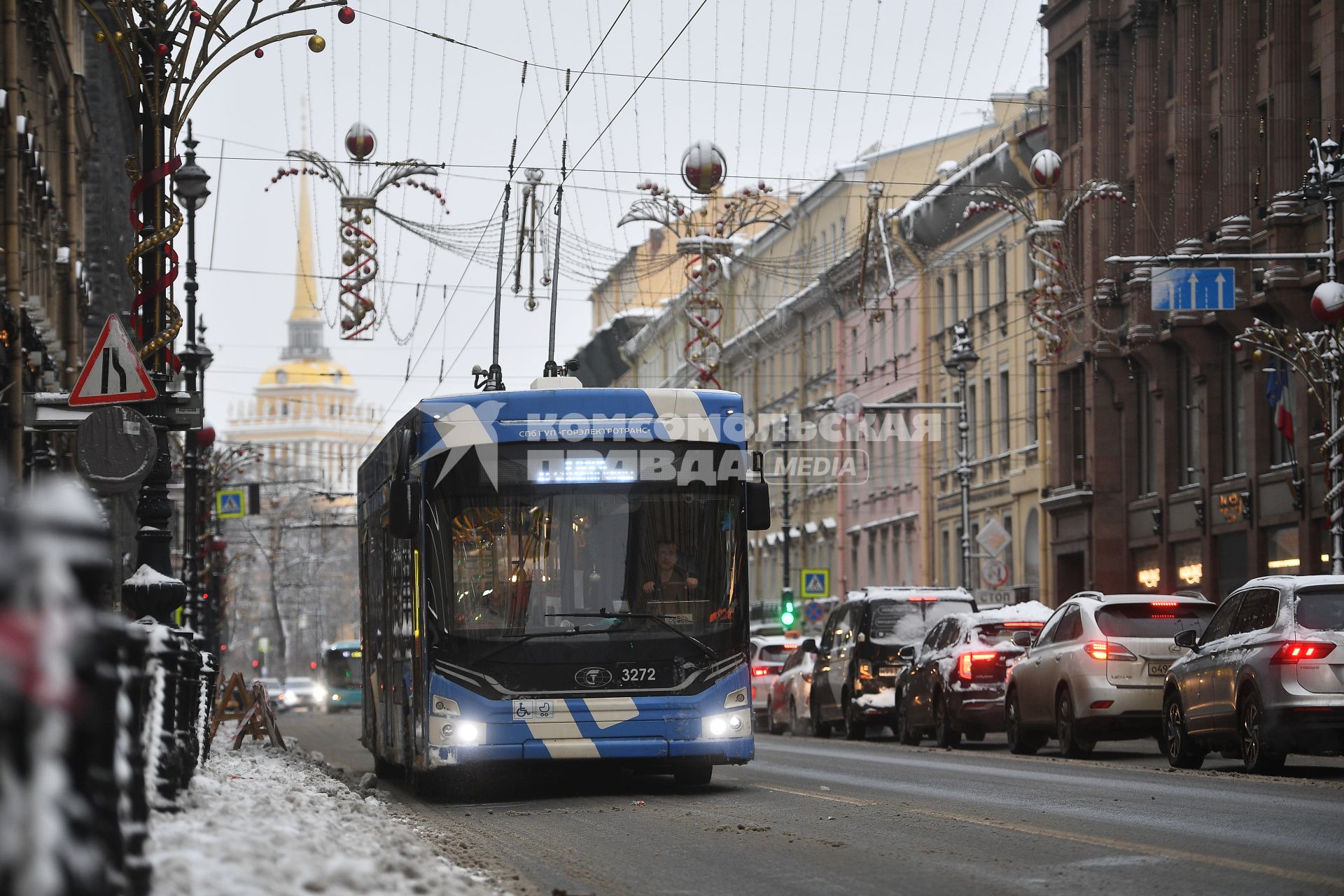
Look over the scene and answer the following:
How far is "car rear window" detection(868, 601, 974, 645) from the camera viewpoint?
3188cm

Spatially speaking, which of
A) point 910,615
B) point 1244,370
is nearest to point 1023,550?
point 1244,370

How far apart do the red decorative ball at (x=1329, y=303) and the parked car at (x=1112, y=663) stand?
6.09m

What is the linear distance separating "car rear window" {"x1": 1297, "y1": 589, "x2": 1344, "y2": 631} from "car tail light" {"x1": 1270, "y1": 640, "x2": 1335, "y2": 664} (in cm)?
21

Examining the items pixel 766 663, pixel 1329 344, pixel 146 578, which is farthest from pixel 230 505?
pixel 146 578

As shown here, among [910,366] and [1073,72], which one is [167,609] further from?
[910,366]

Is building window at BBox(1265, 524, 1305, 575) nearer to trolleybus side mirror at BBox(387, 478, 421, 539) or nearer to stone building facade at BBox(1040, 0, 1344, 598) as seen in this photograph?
stone building facade at BBox(1040, 0, 1344, 598)

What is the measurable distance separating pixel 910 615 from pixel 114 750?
2670 centimetres

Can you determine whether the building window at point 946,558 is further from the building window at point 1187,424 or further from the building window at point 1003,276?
the building window at point 1187,424

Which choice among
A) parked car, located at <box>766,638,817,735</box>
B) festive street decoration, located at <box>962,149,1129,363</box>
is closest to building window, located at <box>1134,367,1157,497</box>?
festive street decoration, located at <box>962,149,1129,363</box>

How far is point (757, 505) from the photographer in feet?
57.6

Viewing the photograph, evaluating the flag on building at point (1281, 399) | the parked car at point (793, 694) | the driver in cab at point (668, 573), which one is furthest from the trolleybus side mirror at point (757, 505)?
the flag on building at point (1281, 399)

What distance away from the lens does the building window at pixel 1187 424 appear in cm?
4459

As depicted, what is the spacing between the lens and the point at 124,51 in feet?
60.4

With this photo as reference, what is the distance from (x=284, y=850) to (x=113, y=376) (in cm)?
823
